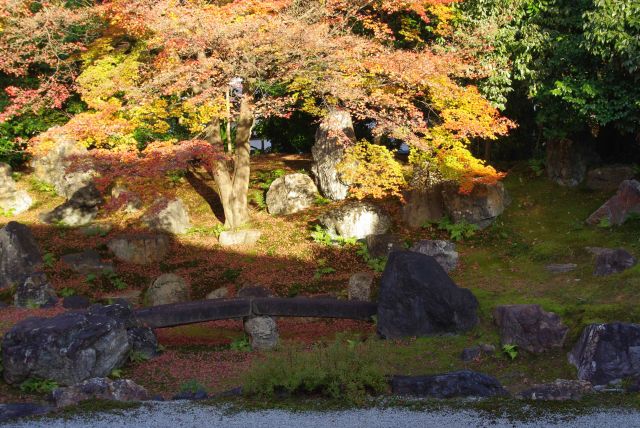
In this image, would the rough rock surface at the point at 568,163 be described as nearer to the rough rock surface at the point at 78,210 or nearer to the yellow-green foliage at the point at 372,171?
the yellow-green foliage at the point at 372,171

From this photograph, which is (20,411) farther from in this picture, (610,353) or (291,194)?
(291,194)

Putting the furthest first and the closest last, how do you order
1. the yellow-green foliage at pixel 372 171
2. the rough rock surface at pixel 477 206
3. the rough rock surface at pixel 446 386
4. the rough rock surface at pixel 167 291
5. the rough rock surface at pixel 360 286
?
the rough rock surface at pixel 477 206 < the yellow-green foliage at pixel 372 171 < the rough rock surface at pixel 167 291 < the rough rock surface at pixel 360 286 < the rough rock surface at pixel 446 386

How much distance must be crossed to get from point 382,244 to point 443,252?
66.0 inches

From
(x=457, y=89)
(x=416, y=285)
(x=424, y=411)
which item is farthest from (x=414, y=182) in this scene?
(x=424, y=411)

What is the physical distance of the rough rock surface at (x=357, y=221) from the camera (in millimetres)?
20078

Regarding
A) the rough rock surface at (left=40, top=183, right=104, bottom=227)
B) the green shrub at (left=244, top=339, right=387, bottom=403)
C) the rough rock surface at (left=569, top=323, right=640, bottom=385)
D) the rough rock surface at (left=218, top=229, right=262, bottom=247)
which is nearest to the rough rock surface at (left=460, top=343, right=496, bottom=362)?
the rough rock surface at (left=569, top=323, right=640, bottom=385)

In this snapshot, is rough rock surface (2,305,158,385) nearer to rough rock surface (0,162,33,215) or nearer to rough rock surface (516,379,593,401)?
rough rock surface (516,379,593,401)

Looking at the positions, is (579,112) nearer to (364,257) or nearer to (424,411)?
(364,257)

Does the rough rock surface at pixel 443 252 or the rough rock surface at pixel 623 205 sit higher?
the rough rock surface at pixel 623 205

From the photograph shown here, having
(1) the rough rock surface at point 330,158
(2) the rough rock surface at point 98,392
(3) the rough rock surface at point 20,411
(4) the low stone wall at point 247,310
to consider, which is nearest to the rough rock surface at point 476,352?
(4) the low stone wall at point 247,310

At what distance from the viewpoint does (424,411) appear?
27.7 ft

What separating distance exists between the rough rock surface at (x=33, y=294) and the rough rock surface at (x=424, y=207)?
9.52 m

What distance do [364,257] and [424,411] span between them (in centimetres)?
1046

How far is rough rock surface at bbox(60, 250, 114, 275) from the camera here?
62.7 feet
